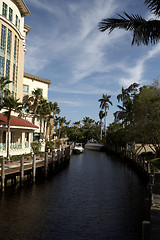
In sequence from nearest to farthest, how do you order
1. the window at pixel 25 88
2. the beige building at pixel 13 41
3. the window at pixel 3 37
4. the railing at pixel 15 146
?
1. the railing at pixel 15 146
2. the window at pixel 3 37
3. the beige building at pixel 13 41
4. the window at pixel 25 88

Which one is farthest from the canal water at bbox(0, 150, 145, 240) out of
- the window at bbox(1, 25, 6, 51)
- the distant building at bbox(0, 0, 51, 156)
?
the window at bbox(1, 25, 6, 51)

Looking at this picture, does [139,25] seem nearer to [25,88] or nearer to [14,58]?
[14,58]

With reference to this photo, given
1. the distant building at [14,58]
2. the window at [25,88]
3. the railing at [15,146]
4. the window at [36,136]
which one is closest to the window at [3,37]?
the distant building at [14,58]

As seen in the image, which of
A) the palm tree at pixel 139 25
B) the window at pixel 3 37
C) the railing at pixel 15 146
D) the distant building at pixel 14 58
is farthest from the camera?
the window at pixel 3 37

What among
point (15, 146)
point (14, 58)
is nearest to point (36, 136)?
point (15, 146)

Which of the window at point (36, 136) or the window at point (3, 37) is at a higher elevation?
→ the window at point (3, 37)

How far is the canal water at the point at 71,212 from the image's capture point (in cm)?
1355

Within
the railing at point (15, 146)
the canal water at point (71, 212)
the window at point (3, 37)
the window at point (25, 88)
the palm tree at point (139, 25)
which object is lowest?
the canal water at point (71, 212)

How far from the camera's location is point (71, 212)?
682 inches

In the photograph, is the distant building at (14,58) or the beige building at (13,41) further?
the beige building at (13,41)

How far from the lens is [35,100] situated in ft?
172

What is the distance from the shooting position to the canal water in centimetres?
1355

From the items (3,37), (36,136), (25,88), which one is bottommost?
(36,136)

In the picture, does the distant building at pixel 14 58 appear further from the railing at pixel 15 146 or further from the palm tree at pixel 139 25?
the palm tree at pixel 139 25
